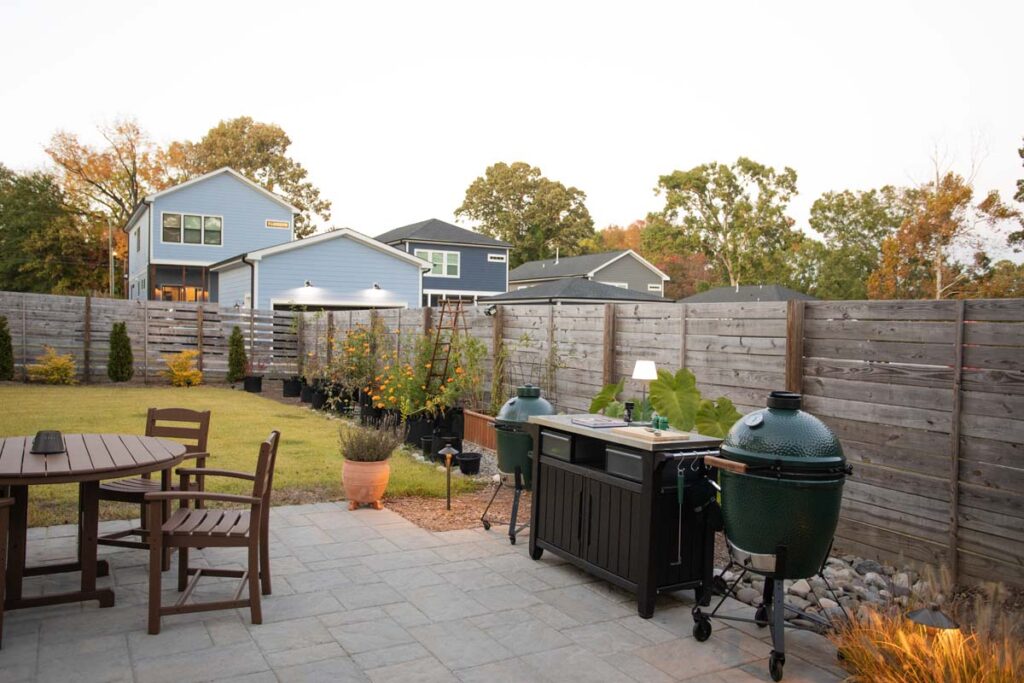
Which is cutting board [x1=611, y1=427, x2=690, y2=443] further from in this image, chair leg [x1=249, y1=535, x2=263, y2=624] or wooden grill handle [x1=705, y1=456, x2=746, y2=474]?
chair leg [x1=249, y1=535, x2=263, y2=624]

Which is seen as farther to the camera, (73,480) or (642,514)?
(642,514)

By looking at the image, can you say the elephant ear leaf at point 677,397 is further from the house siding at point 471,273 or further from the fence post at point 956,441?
the house siding at point 471,273

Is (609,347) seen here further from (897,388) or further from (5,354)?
(5,354)

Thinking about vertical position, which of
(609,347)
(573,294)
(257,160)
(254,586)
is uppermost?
(257,160)

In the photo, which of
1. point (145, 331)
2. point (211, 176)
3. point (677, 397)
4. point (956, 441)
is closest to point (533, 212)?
point (211, 176)

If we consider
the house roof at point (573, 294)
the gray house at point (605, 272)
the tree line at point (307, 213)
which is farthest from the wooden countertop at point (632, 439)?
the gray house at point (605, 272)

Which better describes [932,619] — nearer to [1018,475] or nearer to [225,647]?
[1018,475]

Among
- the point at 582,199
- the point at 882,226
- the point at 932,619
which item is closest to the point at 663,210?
the point at 582,199

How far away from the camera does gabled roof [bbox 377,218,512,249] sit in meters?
29.7

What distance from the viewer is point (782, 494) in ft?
10.9

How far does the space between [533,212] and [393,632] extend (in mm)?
43677

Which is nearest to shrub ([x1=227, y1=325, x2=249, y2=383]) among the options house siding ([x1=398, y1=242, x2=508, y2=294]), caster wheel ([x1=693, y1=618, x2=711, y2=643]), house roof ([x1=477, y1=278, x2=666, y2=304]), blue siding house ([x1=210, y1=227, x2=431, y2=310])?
blue siding house ([x1=210, y1=227, x2=431, y2=310])

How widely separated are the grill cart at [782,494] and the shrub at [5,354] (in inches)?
635

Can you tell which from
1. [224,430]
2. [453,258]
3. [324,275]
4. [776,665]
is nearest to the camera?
[776,665]
